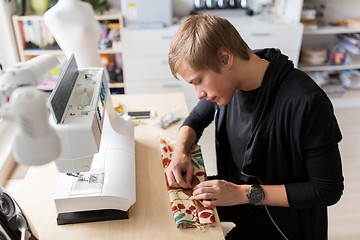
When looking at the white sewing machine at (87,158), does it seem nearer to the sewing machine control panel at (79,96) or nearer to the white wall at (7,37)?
the sewing machine control panel at (79,96)

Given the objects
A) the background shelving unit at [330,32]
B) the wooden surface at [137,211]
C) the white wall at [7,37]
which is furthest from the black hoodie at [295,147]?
the white wall at [7,37]

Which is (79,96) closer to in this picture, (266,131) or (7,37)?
(266,131)

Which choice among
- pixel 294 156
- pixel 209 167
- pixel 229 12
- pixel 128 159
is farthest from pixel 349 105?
pixel 128 159

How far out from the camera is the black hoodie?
104cm

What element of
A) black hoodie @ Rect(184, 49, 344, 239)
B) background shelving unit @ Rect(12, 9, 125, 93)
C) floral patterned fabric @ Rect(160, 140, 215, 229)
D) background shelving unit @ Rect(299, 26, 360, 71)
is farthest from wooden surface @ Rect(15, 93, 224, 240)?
background shelving unit @ Rect(299, 26, 360, 71)

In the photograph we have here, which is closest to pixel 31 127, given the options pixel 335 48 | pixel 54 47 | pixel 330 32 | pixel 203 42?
pixel 203 42

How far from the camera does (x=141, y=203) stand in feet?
3.82

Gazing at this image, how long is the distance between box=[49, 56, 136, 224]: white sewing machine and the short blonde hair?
0.30 metres

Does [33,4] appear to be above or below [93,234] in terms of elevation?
above

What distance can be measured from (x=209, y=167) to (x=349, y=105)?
1817 mm

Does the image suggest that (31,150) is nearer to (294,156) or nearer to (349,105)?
(294,156)

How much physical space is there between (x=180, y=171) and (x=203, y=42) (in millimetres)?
470

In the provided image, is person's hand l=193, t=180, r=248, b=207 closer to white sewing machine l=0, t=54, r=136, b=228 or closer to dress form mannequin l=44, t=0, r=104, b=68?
white sewing machine l=0, t=54, r=136, b=228

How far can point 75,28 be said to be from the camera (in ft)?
4.09
